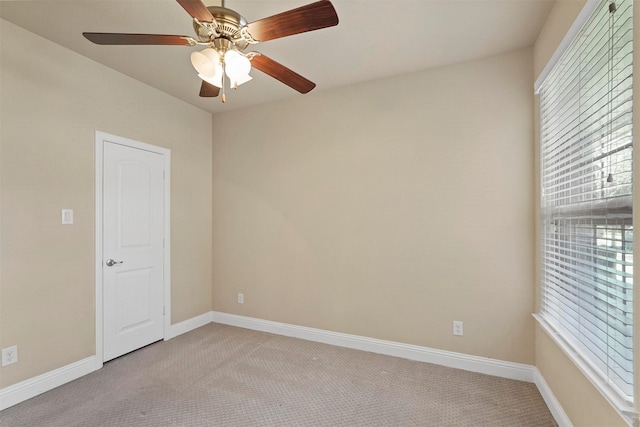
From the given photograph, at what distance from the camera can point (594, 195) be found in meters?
1.53

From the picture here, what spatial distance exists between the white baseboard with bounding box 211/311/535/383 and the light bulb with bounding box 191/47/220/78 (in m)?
2.61

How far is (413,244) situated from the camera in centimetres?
283

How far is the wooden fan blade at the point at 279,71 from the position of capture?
1771 millimetres

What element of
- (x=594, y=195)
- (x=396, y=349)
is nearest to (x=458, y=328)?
(x=396, y=349)

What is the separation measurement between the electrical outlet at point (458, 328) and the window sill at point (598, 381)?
0.68 m

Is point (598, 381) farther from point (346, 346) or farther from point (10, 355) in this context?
point (10, 355)

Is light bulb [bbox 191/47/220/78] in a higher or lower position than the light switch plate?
higher

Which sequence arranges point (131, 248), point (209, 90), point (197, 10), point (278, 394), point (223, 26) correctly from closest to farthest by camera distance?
Answer: point (197, 10) → point (223, 26) → point (209, 90) → point (278, 394) → point (131, 248)

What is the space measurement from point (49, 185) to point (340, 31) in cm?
248

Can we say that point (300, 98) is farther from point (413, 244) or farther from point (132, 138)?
point (413, 244)

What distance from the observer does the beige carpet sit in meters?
2.00

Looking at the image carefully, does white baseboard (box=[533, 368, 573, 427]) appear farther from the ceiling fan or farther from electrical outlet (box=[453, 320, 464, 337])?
the ceiling fan

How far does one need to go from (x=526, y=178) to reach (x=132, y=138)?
3.51 meters

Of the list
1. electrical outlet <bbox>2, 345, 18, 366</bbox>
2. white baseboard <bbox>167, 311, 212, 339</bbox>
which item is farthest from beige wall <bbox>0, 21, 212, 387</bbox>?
white baseboard <bbox>167, 311, 212, 339</bbox>
